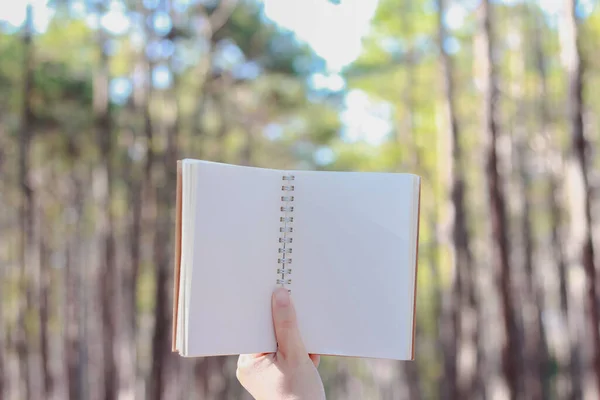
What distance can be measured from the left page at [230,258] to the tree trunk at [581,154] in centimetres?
572

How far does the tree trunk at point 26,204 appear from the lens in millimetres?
15234

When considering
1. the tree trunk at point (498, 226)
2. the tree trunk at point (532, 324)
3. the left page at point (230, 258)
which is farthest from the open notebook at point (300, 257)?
the tree trunk at point (532, 324)

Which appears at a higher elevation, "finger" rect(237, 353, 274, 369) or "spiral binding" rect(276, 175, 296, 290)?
"spiral binding" rect(276, 175, 296, 290)

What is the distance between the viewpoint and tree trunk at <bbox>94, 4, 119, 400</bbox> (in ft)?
48.5

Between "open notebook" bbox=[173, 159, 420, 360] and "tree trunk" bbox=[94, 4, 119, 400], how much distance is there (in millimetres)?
13468

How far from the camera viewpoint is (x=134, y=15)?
14922mm

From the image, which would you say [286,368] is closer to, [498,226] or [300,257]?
[300,257]

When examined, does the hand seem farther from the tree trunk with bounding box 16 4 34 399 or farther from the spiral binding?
the tree trunk with bounding box 16 4 34 399

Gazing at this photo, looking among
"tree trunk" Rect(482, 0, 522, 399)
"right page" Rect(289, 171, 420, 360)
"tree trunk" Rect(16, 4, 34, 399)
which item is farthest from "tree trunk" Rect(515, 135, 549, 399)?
"right page" Rect(289, 171, 420, 360)

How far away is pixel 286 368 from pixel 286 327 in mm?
80

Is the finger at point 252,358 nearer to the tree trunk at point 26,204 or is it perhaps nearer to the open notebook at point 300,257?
the open notebook at point 300,257

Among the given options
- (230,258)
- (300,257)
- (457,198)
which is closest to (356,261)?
(300,257)

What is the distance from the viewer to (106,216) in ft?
50.8

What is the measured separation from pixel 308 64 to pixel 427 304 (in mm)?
11078
